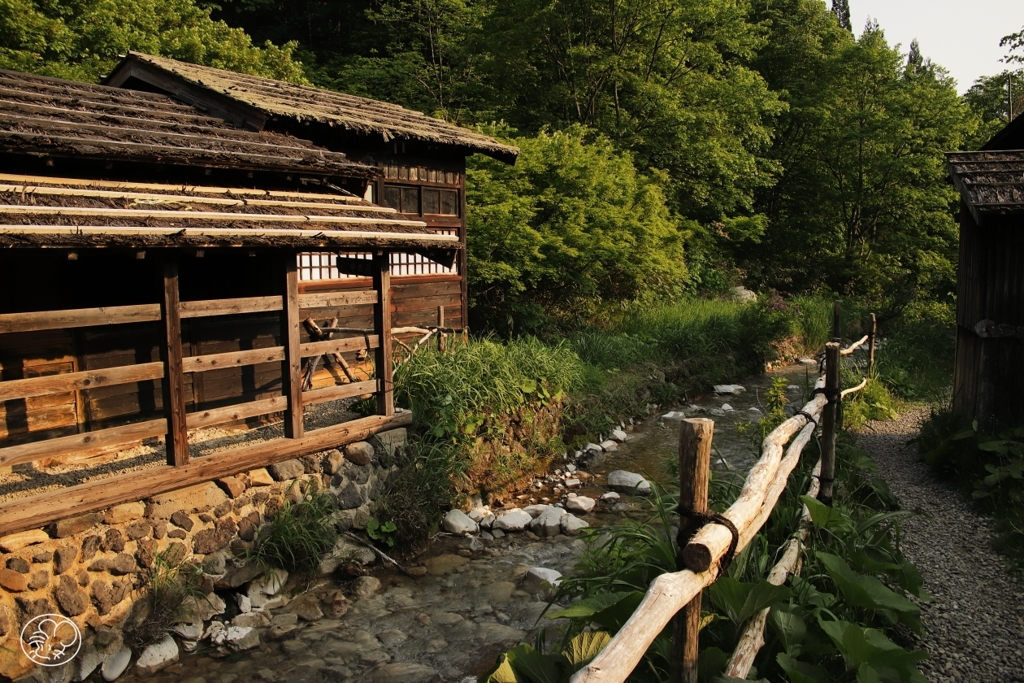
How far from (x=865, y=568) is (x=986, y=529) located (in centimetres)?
260

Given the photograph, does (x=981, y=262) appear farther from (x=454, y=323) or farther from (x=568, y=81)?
(x=568, y=81)

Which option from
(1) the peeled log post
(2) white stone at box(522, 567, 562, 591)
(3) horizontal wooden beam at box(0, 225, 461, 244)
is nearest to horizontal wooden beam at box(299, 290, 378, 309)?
(3) horizontal wooden beam at box(0, 225, 461, 244)

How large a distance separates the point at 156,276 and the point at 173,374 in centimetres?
128

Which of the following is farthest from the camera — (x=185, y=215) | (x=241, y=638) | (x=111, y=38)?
(x=111, y=38)

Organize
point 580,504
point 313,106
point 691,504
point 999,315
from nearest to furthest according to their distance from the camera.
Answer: point 691,504, point 999,315, point 580,504, point 313,106

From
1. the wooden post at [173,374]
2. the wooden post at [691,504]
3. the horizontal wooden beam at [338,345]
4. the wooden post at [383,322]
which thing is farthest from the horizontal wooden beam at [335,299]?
the wooden post at [691,504]

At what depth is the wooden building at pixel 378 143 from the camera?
33.1ft

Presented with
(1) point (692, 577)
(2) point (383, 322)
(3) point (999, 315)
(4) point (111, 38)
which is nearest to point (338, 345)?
(2) point (383, 322)

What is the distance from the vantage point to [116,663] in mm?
5859

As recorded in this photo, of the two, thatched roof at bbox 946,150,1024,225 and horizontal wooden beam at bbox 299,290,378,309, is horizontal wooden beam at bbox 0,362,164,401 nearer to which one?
horizontal wooden beam at bbox 299,290,378,309

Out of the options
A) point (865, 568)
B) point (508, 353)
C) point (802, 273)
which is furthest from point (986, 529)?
point (802, 273)

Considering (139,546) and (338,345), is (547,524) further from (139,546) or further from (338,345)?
(139,546)

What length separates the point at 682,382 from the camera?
1480 centimetres

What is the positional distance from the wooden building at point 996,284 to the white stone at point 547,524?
15.4ft
